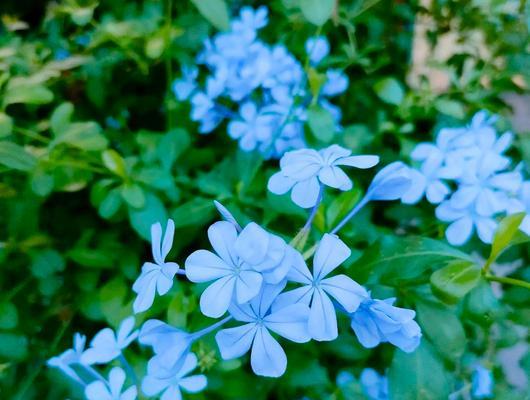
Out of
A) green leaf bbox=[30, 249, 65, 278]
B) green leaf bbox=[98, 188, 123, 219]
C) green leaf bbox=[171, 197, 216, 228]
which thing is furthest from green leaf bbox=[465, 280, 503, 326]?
green leaf bbox=[30, 249, 65, 278]

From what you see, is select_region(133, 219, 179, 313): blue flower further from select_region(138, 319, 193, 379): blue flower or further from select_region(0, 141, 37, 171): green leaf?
select_region(0, 141, 37, 171): green leaf

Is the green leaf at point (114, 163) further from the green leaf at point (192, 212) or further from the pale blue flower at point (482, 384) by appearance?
the pale blue flower at point (482, 384)

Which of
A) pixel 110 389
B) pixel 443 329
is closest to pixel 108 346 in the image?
pixel 110 389

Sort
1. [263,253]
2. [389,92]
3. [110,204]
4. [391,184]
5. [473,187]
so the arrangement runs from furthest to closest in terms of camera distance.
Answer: [389,92] → [110,204] → [473,187] → [391,184] → [263,253]

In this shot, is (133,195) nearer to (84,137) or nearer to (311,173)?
(84,137)

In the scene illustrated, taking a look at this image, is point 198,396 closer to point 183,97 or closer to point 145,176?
point 145,176

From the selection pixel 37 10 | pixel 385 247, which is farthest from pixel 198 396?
pixel 37 10
